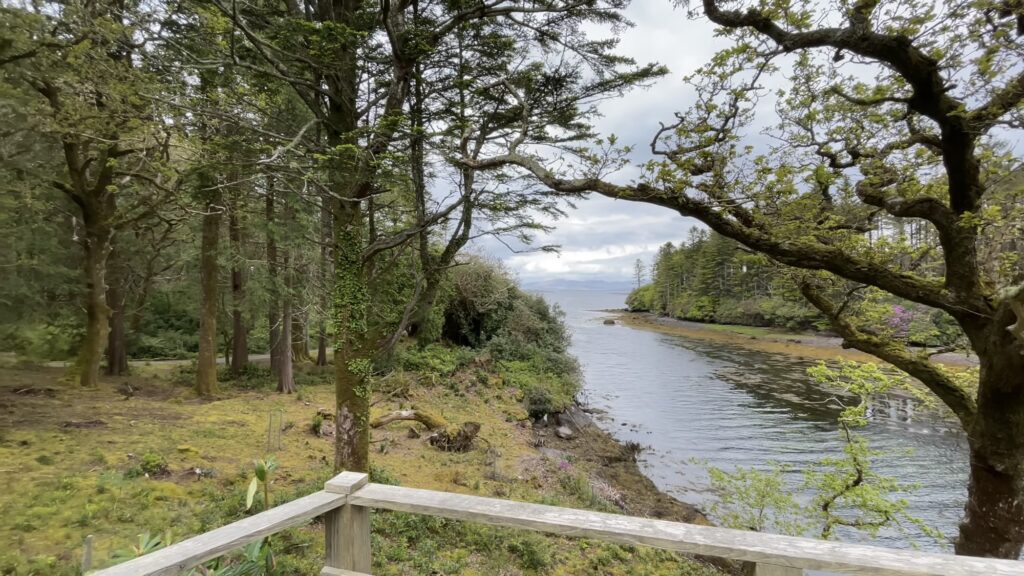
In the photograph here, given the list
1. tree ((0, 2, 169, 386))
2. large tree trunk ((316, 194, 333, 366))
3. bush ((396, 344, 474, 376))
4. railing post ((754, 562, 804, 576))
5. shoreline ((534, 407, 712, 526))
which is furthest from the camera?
bush ((396, 344, 474, 376))

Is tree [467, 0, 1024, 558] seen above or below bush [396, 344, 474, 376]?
above

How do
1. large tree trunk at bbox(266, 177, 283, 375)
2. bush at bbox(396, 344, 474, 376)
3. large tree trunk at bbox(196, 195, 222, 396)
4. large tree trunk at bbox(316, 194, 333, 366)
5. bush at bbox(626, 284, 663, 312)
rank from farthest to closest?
1. bush at bbox(626, 284, 663, 312)
2. bush at bbox(396, 344, 474, 376)
3. large tree trunk at bbox(266, 177, 283, 375)
4. large tree trunk at bbox(196, 195, 222, 396)
5. large tree trunk at bbox(316, 194, 333, 366)

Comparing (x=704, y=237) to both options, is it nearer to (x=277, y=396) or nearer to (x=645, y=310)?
(x=645, y=310)

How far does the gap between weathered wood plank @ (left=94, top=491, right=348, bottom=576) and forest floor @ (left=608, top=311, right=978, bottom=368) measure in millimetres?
25281

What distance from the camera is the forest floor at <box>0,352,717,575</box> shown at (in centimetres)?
468

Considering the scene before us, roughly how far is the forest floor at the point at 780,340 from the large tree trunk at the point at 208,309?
24.9 metres

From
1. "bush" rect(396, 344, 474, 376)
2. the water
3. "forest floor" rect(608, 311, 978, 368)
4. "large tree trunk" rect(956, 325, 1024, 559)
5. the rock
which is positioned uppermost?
"large tree trunk" rect(956, 325, 1024, 559)

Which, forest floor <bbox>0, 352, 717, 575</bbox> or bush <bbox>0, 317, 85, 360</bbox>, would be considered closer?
forest floor <bbox>0, 352, 717, 575</bbox>

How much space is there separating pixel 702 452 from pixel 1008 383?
1006 centimetres

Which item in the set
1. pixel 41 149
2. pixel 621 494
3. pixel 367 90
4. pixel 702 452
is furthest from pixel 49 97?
pixel 702 452

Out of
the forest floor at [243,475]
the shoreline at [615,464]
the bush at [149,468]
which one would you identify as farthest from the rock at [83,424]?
the shoreline at [615,464]

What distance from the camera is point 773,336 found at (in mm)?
36375

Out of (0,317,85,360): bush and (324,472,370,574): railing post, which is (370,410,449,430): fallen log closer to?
(324,472,370,574): railing post

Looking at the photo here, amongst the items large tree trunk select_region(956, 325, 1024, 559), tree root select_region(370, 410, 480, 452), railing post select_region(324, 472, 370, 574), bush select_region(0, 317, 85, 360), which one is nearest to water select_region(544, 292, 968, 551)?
large tree trunk select_region(956, 325, 1024, 559)
